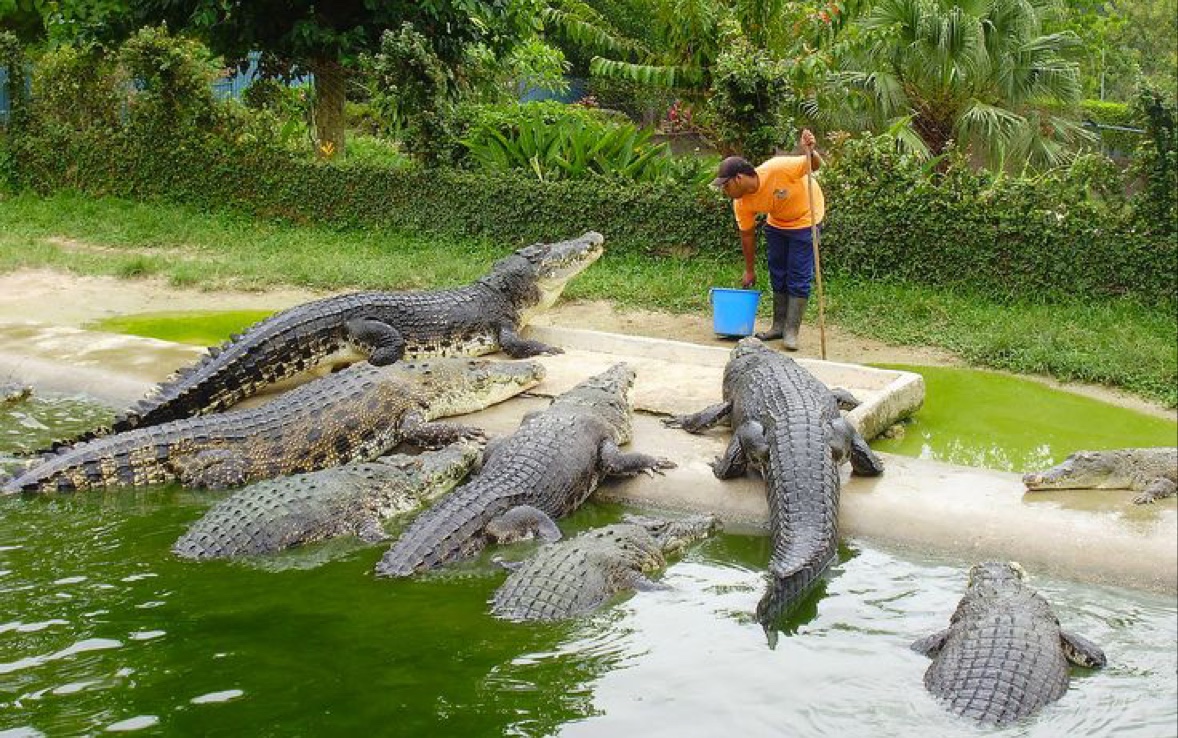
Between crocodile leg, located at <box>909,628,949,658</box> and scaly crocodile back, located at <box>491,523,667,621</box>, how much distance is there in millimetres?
1247

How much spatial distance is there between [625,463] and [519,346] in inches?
110

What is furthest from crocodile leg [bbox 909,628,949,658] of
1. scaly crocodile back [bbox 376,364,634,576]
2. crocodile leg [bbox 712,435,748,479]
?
scaly crocodile back [bbox 376,364,634,576]

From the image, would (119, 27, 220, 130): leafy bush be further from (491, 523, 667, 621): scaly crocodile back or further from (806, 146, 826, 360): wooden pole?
(491, 523, 667, 621): scaly crocodile back

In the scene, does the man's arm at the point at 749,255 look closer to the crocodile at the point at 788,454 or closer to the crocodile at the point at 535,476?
the crocodile at the point at 788,454

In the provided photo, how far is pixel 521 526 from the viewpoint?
238 inches

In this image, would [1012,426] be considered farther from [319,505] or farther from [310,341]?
[310,341]

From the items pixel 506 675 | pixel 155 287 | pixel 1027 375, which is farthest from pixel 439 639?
pixel 155 287

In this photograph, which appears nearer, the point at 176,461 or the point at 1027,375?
the point at 176,461

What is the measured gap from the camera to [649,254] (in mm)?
12523

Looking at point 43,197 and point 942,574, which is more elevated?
point 43,197

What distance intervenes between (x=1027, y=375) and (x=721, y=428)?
2.64m

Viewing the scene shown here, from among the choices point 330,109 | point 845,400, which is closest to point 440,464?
point 845,400

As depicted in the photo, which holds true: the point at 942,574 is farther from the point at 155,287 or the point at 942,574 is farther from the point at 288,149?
the point at 288,149

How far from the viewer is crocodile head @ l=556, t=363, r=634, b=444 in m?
6.99
